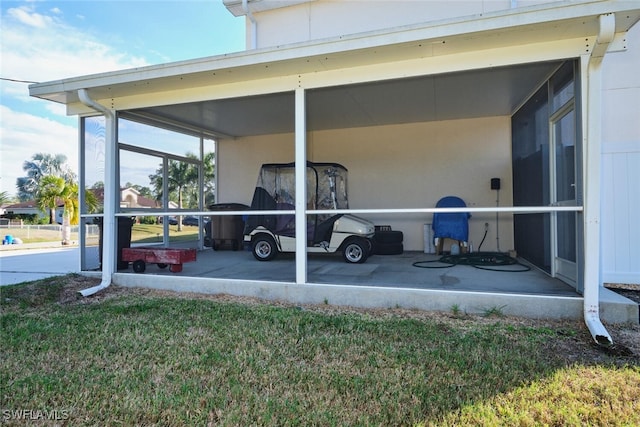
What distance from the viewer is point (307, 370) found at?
2609 mm

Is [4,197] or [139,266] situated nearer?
[139,266]

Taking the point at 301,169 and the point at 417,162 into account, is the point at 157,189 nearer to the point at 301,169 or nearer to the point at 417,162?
→ the point at 301,169

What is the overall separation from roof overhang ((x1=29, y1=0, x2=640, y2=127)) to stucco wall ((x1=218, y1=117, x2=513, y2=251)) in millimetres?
4445

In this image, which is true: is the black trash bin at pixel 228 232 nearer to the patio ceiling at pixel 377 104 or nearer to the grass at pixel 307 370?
the patio ceiling at pixel 377 104

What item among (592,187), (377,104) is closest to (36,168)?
(377,104)

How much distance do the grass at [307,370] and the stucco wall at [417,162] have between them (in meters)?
4.65

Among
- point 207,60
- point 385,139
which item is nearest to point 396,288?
point 207,60

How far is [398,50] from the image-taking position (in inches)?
148

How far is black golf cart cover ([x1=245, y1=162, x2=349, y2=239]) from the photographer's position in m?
6.77

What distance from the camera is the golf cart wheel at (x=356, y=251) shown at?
6.42 m

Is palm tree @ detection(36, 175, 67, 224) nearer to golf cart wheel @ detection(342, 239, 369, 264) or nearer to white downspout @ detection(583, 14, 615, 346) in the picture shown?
golf cart wheel @ detection(342, 239, 369, 264)

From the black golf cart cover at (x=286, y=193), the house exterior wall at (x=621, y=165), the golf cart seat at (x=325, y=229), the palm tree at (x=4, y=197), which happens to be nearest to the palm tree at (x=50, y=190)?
the palm tree at (x=4, y=197)

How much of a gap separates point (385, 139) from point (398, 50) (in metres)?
4.83

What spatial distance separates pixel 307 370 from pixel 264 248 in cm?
433
